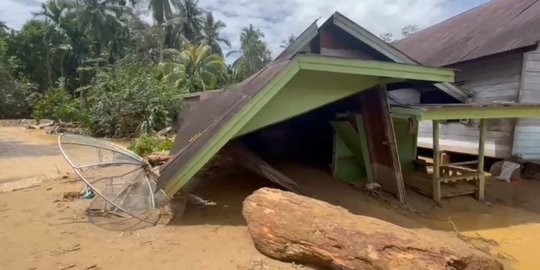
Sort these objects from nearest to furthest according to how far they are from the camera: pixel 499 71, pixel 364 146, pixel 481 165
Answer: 1. pixel 481 165
2. pixel 364 146
3. pixel 499 71

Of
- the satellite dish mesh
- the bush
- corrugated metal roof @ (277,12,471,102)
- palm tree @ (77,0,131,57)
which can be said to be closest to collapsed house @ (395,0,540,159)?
corrugated metal roof @ (277,12,471,102)

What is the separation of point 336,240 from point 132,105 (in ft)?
60.0

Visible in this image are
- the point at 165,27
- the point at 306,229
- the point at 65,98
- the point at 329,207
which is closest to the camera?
the point at 306,229

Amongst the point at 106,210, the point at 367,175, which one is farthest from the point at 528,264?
the point at 106,210

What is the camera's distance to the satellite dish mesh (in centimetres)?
620

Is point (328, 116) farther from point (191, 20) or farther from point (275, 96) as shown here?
→ point (191, 20)

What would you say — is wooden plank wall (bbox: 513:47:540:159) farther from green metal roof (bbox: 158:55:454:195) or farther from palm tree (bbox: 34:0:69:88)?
palm tree (bbox: 34:0:69:88)

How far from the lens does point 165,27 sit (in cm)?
4375

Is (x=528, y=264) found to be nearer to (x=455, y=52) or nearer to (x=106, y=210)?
(x=106, y=210)

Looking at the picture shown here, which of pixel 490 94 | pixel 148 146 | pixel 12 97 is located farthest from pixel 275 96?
pixel 12 97

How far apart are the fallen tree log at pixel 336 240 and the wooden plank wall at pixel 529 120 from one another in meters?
8.27

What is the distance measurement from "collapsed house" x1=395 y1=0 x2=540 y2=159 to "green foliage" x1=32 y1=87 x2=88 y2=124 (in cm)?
1970

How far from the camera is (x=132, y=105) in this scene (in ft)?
67.6

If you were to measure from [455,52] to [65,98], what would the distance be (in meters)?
25.9
